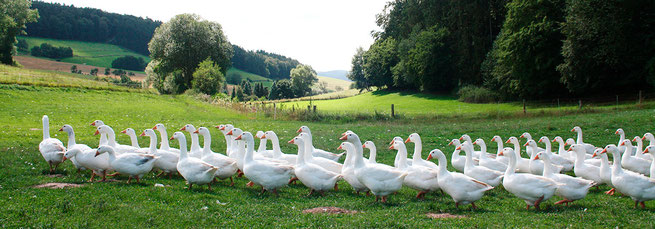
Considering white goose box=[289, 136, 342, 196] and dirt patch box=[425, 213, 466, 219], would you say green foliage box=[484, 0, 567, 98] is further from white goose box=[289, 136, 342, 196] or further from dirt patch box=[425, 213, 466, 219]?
dirt patch box=[425, 213, 466, 219]

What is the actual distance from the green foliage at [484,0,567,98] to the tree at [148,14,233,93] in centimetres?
4540

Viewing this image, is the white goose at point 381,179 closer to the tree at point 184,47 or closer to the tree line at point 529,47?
the tree line at point 529,47

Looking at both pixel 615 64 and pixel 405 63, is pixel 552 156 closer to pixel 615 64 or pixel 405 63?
pixel 615 64

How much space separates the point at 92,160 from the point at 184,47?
5926 cm

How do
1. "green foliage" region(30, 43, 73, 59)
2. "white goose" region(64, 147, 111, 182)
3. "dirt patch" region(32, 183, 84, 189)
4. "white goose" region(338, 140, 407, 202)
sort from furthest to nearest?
"green foliage" region(30, 43, 73, 59), "white goose" region(64, 147, 111, 182), "dirt patch" region(32, 183, 84, 189), "white goose" region(338, 140, 407, 202)

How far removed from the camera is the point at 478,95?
168ft

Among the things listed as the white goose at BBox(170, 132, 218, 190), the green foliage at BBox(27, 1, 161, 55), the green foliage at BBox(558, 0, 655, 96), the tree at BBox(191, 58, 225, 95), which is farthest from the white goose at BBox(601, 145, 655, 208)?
the green foliage at BBox(27, 1, 161, 55)

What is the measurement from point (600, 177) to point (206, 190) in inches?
372

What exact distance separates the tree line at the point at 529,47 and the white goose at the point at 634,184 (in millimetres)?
30336

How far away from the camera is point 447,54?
199 feet

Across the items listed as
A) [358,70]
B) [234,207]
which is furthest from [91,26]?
[234,207]

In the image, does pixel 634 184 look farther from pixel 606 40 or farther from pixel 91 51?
pixel 91 51

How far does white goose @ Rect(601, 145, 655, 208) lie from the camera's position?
8.05 meters

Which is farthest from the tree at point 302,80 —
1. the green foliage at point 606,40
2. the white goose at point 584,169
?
the white goose at point 584,169
